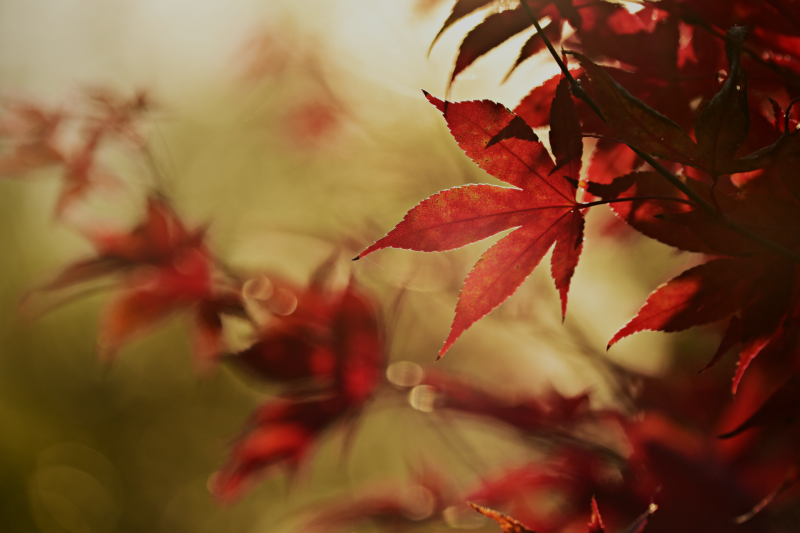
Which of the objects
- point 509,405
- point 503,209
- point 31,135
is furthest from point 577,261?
point 31,135

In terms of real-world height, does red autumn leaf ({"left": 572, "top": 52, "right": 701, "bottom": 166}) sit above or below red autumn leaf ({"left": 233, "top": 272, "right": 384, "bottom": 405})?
above

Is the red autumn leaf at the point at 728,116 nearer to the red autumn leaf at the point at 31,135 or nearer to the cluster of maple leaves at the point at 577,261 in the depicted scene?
the cluster of maple leaves at the point at 577,261

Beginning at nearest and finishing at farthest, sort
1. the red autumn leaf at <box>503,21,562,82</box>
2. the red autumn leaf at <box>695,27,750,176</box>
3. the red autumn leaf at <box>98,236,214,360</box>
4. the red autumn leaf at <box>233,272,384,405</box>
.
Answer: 1. the red autumn leaf at <box>695,27,750,176</box>
2. the red autumn leaf at <box>503,21,562,82</box>
3. the red autumn leaf at <box>233,272,384,405</box>
4. the red autumn leaf at <box>98,236,214,360</box>

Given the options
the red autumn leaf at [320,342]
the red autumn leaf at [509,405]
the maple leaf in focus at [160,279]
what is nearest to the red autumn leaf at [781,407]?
the red autumn leaf at [509,405]

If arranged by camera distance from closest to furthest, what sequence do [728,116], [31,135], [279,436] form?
1. [728,116]
2. [279,436]
3. [31,135]

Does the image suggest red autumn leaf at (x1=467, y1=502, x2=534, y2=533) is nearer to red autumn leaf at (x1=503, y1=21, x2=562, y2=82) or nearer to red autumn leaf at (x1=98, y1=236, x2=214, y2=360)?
red autumn leaf at (x1=503, y1=21, x2=562, y2=82)

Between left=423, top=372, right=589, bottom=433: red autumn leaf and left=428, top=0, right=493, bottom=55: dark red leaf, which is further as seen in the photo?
left=423, top=372, right=589, bottom=433: red autumn leaf

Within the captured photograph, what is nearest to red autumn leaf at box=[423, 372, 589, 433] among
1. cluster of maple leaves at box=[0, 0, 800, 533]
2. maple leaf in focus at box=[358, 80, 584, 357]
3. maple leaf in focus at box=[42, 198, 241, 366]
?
cluster of maple leaves at box=[0, 0, 800, 533]

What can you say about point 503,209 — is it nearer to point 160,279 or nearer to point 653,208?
point 653,208
